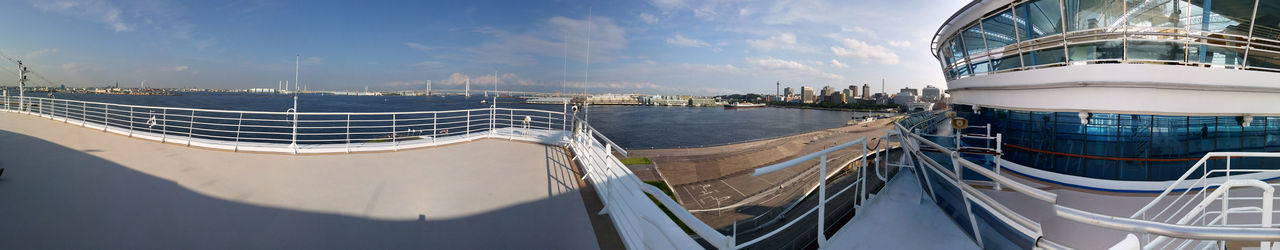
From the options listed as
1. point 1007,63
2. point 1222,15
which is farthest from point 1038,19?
point 1222,15

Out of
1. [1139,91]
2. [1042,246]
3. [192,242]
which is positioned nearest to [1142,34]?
[1139,91]

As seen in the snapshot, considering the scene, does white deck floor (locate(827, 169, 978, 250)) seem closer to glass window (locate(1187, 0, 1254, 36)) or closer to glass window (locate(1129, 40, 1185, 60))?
glass window (locate(1129, 40, 1185, 60))

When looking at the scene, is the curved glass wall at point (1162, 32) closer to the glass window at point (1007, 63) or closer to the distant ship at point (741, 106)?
the glass window at point (1007, 63)

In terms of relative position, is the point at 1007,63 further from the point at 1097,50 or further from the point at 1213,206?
the point at 1213,206

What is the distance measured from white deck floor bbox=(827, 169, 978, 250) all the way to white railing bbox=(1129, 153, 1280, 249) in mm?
746

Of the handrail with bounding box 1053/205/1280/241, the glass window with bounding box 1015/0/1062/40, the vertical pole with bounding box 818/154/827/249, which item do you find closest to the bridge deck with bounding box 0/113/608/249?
the vertical pole with bounding box 818/154/827/249

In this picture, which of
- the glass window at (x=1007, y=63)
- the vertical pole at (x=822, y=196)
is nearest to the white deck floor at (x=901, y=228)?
the vertical pole at (x=822, y=196)

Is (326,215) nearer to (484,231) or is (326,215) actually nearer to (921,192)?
(484,231)

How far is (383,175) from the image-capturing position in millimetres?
3709

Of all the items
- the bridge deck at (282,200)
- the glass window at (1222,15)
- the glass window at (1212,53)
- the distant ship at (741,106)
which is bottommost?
the bridge deck at (282,200)

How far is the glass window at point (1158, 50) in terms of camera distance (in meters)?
3.96

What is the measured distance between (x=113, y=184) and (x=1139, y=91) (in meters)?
9.41

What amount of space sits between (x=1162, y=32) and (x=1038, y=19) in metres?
0.92

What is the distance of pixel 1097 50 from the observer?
422cm
